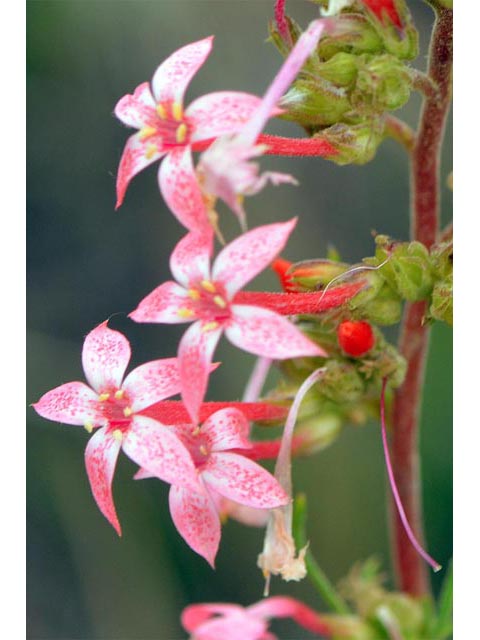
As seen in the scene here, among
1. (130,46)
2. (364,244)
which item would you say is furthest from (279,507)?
(130,46)

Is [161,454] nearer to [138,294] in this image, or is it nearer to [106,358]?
[106,358]

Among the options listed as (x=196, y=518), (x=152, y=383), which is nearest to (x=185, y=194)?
(x=152, y=383)

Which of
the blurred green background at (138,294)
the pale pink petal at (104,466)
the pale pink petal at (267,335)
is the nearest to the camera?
the pale pink petal at (267,335)

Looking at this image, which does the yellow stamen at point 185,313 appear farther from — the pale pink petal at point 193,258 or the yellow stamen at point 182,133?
the yellow stamen at point 182,133

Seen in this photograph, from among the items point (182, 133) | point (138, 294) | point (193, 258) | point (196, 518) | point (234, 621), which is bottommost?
point (234, 621)

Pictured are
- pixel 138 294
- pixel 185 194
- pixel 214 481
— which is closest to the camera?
pixel 185 194

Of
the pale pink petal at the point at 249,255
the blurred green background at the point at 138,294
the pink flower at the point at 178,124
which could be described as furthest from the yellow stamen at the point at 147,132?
the blurred green background at the point at 138,294

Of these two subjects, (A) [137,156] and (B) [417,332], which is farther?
(B) [417,332]
